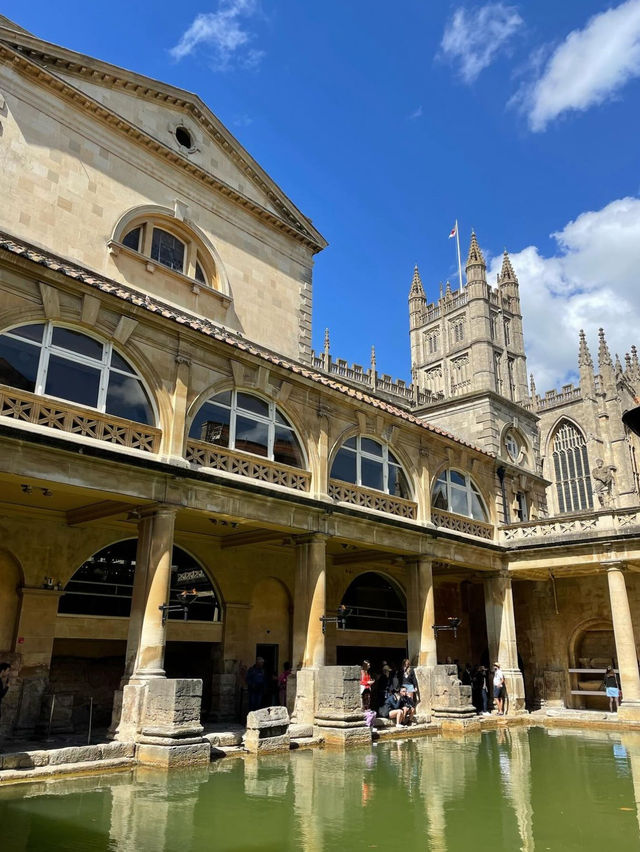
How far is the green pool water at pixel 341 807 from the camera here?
7082mm

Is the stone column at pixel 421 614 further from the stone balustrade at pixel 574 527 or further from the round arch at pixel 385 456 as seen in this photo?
the stone balustrade at pixel 574 527

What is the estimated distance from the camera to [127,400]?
46.8 feet

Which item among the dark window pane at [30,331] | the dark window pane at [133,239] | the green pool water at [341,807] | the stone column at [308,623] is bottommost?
the green pool water at [341,807]

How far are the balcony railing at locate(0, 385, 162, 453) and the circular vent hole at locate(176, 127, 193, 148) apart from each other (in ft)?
37.8

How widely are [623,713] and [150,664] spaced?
575 inches

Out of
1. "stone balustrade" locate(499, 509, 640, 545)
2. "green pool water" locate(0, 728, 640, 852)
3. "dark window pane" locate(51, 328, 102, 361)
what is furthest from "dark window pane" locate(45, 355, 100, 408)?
"stone balustrade" locate(499, 509, 640, 545)

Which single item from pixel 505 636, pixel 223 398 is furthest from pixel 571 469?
pixel 223 398

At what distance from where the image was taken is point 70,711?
1488cm

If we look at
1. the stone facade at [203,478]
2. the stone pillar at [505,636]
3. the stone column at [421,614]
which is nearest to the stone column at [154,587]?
the stone facade at [203,478]

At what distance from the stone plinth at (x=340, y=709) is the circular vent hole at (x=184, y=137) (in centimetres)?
1625

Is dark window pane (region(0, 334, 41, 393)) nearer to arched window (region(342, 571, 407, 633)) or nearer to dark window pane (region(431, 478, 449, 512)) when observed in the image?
dark window pane (region(431, 478, 449, 512))

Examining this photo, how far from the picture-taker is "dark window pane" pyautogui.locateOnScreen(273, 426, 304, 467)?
56.2ft

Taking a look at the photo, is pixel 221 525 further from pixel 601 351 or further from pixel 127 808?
pixel 601 351

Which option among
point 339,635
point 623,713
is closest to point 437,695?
point 339,635
